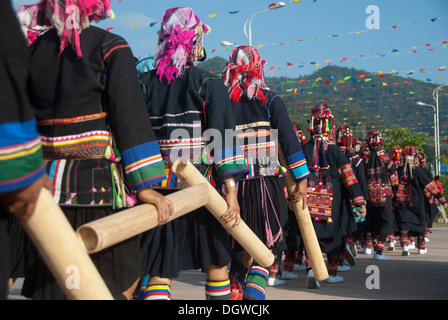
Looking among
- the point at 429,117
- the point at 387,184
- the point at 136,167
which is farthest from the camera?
the point at 429,117

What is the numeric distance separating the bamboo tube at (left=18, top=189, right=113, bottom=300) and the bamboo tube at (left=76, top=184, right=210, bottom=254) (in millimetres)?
132

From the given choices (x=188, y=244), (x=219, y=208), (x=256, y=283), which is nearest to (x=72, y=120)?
(x=219, y=208)

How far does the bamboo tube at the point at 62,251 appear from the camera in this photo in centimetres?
236

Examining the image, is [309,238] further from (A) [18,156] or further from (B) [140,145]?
(A) [18,156]

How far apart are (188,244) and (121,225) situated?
5.06ft

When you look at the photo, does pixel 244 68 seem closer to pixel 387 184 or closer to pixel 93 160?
pixel 93 160

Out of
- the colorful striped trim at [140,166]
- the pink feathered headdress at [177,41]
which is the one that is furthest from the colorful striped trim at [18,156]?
the pink feathered headdress at [177,41]

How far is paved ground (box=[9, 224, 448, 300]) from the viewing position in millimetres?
7020

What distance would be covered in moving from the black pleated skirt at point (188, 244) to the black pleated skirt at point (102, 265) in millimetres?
938

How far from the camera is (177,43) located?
4430 millimetres

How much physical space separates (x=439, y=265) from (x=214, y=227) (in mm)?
7325

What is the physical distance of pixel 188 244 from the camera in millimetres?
4273

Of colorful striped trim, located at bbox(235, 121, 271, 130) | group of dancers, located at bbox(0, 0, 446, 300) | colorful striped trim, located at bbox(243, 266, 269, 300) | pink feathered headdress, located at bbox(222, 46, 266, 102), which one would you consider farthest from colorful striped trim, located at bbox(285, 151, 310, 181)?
colorful striped trim, located at bbox(243, 266, 269, 300)
